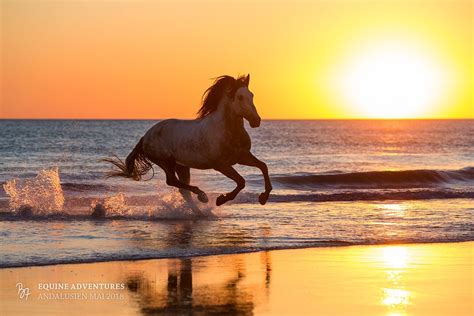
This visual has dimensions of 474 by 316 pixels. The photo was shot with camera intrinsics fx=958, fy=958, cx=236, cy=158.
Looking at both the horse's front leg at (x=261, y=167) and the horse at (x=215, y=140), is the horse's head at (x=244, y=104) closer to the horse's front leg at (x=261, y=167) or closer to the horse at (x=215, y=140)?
the horse at (x=215, y=140)

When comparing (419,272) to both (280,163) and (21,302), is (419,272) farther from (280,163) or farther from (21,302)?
(280,163)

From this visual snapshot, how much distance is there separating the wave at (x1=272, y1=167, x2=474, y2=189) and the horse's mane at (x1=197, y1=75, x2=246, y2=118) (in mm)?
16913

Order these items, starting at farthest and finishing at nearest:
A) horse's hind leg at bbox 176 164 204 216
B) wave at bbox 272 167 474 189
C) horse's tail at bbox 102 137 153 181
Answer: wave at bbox 272 167 474 189
horse's tail at bbox 102 137 153 181
horse's hind leg at bbox 176 164 204 216


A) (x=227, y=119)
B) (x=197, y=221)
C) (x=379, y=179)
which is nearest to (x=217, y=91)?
(x=227, y=119)

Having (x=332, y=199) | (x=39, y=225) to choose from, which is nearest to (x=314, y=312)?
(x=39, y=225)

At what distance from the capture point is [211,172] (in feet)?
117

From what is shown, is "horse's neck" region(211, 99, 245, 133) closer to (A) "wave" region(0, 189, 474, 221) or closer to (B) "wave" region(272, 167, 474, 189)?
(A) "wave" region(0, 189, 474, 221)

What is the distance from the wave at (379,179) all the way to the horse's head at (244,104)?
58.5 feet

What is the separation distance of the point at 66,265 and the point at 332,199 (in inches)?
510

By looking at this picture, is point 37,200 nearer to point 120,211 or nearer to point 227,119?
point 120,211

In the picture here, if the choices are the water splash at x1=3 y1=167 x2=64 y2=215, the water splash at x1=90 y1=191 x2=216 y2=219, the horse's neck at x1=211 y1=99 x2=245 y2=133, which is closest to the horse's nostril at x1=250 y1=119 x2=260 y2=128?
the horse's neck at x1=211 y1=99 x2=245 y2=133

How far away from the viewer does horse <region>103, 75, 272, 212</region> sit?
14.8m

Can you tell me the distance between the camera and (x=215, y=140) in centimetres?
1531

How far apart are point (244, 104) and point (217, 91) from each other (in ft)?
3.19
